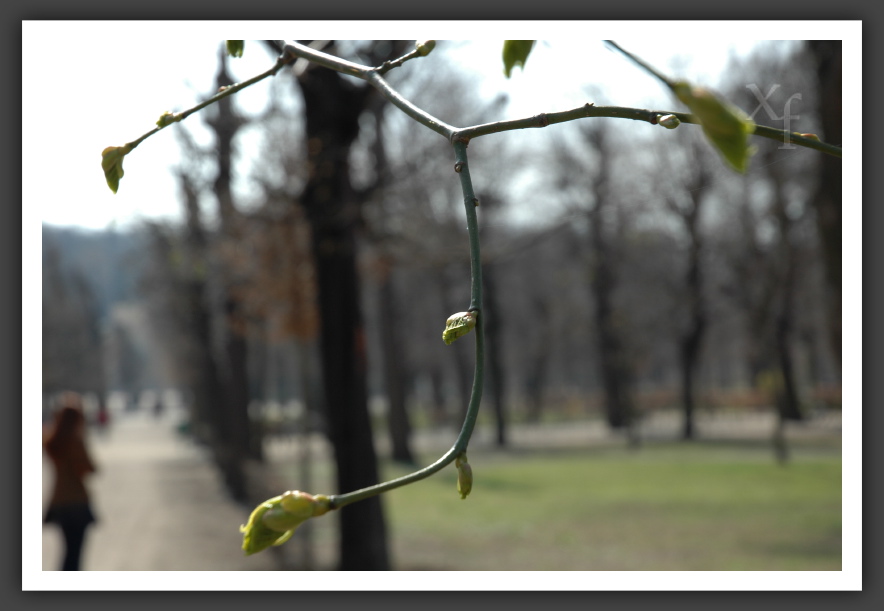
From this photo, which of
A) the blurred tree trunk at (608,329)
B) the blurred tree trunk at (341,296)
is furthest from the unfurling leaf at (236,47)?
the blurred tree trunk at (608,329)

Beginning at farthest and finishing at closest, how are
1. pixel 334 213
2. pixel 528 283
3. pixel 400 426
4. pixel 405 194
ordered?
pixel 528 283 → pixel 400 426 → pixel 405 194 → pixel 334 213

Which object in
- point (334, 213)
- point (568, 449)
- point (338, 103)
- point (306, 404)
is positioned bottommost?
point (568, 449)

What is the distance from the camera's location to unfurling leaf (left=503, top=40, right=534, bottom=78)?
2.82ft

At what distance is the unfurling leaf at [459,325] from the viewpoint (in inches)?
22.0

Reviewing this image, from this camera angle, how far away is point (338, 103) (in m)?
6.38

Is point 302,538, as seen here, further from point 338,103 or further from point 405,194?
point 338,103

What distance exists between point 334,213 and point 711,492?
7882 mm

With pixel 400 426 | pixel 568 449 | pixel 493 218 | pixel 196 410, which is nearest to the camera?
pixel 493 218

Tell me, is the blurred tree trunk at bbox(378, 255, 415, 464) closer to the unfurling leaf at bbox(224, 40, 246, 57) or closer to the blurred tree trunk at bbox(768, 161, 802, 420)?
the blurred tree trunk at bbox(768, 161, 802, 420)

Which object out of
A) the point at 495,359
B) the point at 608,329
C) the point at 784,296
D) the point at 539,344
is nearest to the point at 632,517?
the point at 784,296

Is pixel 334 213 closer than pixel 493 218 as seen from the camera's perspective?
Yes

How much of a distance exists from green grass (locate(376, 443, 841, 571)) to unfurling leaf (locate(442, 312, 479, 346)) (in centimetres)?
767

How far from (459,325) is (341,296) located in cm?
585
